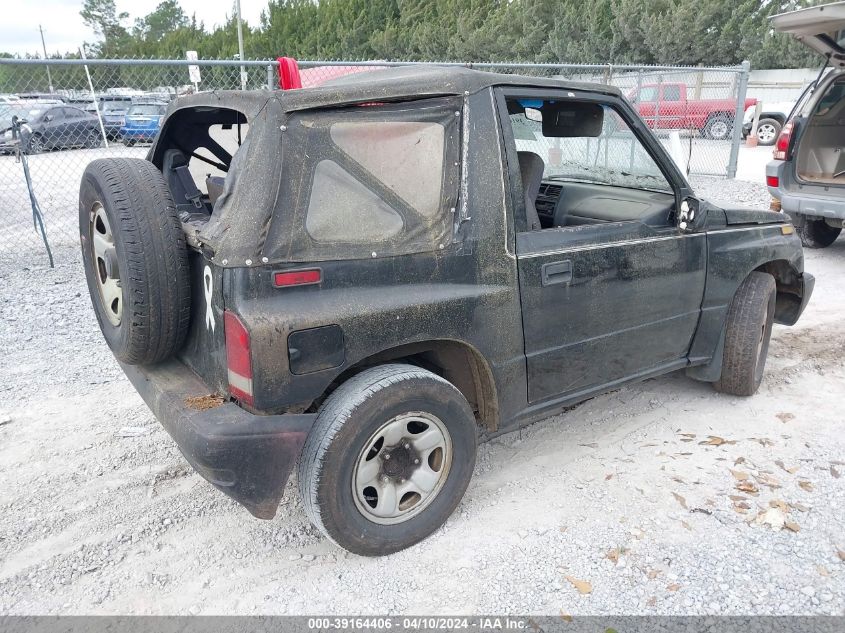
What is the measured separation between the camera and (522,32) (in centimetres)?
3656

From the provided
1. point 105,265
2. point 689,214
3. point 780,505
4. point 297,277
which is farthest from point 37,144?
point 780,505

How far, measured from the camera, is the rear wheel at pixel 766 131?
20.2 metres

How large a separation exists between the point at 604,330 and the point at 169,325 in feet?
6.61

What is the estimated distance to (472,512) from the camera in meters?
3.05

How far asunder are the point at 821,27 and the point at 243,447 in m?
6.79

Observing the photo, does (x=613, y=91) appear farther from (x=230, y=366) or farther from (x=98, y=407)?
(x=98, y=407)

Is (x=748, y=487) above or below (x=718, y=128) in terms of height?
below

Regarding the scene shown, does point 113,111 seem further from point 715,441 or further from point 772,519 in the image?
point 772,519

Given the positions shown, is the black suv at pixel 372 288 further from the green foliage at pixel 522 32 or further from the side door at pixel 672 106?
the green foliage at pixel 522 32

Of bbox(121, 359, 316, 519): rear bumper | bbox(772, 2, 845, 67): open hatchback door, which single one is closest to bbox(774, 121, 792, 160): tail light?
bbox(772, 2, 845, 67): open hatchback door

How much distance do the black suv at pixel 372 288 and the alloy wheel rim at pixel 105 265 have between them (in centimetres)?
2

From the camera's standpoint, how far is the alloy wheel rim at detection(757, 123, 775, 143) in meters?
20.2

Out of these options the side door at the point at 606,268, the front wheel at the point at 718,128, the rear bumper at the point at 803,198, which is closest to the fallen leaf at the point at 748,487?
the side door at the point at 606,268

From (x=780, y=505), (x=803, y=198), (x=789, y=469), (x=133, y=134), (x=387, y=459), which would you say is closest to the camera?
(x=387, y=459)
